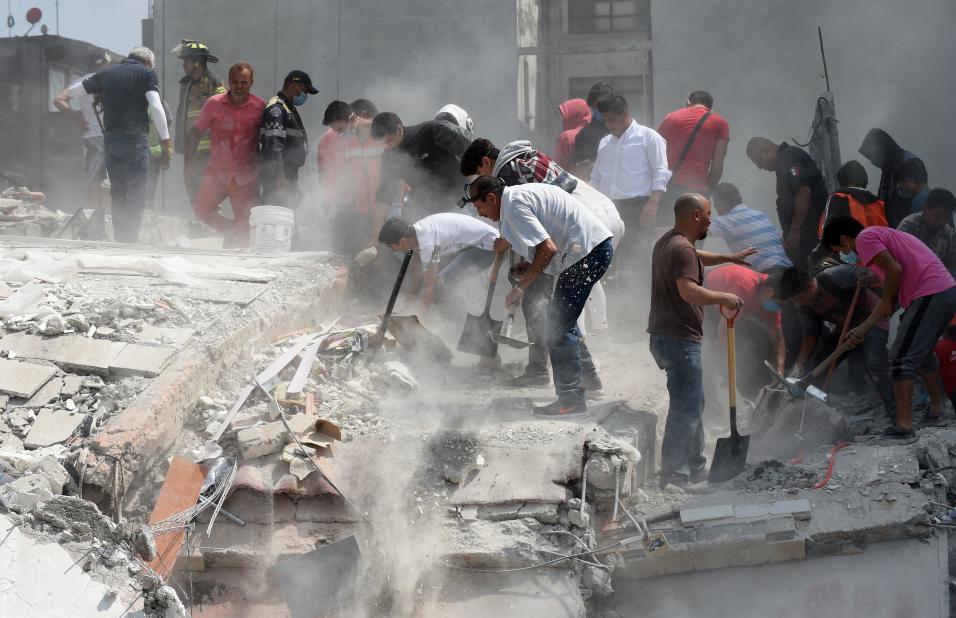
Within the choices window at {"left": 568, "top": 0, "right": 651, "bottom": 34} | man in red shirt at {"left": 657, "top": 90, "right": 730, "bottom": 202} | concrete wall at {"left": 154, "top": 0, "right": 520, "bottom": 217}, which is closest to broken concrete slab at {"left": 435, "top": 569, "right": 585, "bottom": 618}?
man in red shirt at {"left": 657, "top": 90, "right": 730, "bottom": 202}

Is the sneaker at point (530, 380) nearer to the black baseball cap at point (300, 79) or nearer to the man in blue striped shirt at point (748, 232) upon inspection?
the man in blue striped shirt at point (748, 232)

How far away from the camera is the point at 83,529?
3855 millimetres

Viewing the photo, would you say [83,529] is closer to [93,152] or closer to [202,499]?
[202,499]

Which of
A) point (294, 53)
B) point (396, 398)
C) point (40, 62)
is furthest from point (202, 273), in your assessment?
point (40, 62)

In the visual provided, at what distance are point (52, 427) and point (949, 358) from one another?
524 centimetres

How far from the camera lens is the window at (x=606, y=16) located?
36.8ft

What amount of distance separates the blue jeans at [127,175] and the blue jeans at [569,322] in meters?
3.86

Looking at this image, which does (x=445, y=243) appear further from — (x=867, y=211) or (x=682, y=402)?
(x=867, y=211)

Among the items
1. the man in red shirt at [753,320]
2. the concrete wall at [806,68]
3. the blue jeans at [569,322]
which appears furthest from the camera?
the concrete wall at [806,68]

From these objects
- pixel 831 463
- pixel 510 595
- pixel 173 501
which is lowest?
pixel 510 595

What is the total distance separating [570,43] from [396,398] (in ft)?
22.6

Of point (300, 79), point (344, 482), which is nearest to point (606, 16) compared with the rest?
point (300, 79)

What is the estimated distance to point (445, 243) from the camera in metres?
6.29

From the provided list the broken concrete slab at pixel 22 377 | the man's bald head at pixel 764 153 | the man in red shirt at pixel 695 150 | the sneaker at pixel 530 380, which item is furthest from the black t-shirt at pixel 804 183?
the broken concrete slab at pixel 22 377
